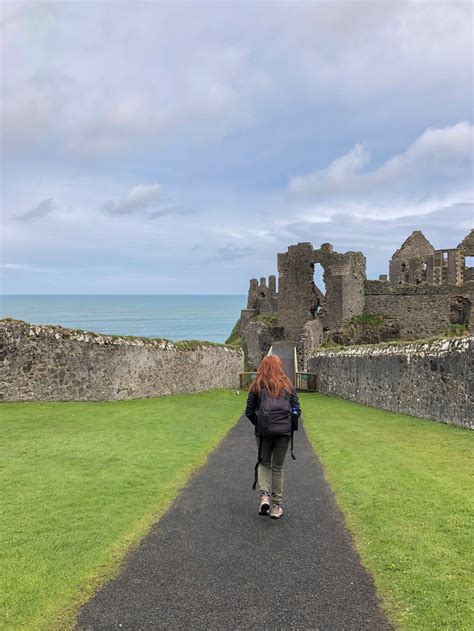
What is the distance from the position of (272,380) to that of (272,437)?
0.93m

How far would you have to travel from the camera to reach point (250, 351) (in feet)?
146

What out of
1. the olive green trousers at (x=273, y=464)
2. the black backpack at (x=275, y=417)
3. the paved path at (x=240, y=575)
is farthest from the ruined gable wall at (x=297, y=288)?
the black backpack at (x=275, y=417)

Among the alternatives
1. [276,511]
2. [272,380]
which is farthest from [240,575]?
[272,380]

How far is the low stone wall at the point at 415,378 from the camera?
14.4 metres

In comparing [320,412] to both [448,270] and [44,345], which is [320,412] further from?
[448,270]

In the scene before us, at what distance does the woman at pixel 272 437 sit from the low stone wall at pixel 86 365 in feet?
39.4

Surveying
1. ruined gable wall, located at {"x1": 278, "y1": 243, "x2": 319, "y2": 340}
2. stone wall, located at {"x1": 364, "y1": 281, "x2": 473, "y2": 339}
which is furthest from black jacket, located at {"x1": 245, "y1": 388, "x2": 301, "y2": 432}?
ruined gable wall, located at {"x1": 278, "y1": 243, "x2": 319, "y2": 340}

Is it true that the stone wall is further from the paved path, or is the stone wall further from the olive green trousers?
the olive green trousers

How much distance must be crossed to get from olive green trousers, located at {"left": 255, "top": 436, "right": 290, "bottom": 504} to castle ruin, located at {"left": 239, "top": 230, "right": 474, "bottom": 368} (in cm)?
2761

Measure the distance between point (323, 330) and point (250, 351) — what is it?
26.4ft

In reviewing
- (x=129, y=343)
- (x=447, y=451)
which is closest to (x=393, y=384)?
(x=447, y=451)

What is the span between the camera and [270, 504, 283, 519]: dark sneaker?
782cm

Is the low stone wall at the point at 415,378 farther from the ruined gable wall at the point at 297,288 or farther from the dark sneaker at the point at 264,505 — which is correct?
the ruined gable wall at the point at 297,288

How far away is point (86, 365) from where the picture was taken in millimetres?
19109
